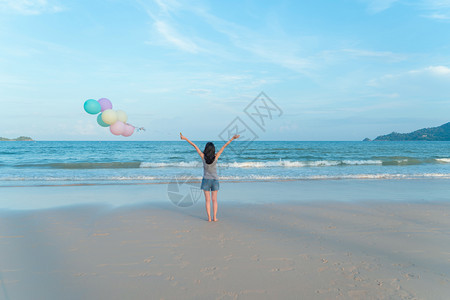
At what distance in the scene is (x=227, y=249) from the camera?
489 cm

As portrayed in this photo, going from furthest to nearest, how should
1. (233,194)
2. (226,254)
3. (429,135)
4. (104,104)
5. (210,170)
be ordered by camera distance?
(429,135), (233,194), (104,104), (210,170), (226,254)

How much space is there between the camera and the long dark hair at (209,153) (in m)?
6.36

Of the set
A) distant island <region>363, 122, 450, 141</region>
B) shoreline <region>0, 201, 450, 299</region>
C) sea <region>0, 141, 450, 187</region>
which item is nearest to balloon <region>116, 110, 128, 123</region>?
shoreline <region>0, 201, 450, 299</region>

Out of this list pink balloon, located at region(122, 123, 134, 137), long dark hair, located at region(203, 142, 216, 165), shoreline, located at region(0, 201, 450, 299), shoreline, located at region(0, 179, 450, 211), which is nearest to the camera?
shoreline, located at region(0, 201, 450, 299)

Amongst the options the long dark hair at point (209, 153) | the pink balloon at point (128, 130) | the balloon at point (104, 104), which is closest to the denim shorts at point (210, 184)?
the long dark hair at point (209, 153)

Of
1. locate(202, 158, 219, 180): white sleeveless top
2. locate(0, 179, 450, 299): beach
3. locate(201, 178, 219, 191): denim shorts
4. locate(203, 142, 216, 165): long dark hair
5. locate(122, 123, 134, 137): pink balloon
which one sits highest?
locate(122, 123, 134, 137): pink balloon

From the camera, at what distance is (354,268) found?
13.5 feet

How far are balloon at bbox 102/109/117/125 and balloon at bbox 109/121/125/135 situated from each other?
4.0 inches

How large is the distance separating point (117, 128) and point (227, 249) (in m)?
4.22

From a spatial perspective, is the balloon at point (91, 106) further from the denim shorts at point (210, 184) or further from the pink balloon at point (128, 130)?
the denim shorts at point (210, 184)

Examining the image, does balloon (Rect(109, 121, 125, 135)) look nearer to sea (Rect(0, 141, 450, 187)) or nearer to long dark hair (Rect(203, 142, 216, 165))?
long dark hair (Rect(203, 142, 216, 165))

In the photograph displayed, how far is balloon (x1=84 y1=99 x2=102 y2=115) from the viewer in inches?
272

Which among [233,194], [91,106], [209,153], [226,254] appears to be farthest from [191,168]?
[226,254]

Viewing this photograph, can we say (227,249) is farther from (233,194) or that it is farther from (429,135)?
(429,135)
